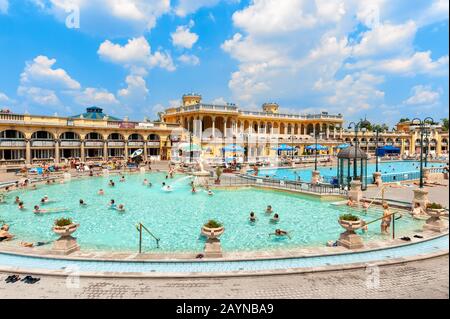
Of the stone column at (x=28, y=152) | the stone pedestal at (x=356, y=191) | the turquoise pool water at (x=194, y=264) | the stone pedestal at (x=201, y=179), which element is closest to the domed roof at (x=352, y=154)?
the stone pedestal at (x=356, y=191)

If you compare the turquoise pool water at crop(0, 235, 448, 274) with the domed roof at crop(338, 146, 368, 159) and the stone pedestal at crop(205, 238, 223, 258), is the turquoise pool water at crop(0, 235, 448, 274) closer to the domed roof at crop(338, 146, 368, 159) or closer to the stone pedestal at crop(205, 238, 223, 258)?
the stone pedestal at crop(205, 238, 223, 258)

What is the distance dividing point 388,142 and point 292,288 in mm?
85422

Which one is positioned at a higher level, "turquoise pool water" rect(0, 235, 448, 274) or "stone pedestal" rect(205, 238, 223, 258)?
"stone pedestal" rect(205, 238, 223, 258)

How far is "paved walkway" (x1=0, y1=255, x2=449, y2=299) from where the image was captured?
735 centimetres

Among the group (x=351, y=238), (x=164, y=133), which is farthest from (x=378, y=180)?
Result: (x=164, y=133)

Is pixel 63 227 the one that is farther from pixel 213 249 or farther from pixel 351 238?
pixel 351 238

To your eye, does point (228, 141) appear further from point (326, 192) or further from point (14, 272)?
point (14, 272)

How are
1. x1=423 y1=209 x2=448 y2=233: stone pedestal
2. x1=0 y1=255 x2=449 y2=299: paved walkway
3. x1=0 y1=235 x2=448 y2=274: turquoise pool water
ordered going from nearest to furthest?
x1=0 y1=255 x2=449 y2=299: paved walkway < x1=0 y1=235 x2=448 y2=274: turquoise pool water < x1=423 y1=209 x2=448 y2=233: stone pedestal

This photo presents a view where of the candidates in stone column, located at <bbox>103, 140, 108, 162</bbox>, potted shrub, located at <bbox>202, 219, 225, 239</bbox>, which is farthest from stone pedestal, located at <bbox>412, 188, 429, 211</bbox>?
stone column, located at <bbox>103, 140, 108, 162</bbox>

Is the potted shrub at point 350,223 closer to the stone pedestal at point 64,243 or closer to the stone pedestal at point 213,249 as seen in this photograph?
the stone pedestal at point 213,249

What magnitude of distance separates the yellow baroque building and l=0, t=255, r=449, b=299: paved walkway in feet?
76.1

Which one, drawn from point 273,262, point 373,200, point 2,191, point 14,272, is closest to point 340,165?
point 373,200

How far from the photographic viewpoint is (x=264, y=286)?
779 cm

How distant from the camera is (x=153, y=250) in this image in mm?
11969
